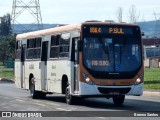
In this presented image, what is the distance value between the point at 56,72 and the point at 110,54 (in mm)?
3522

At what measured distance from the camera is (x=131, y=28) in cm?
2291

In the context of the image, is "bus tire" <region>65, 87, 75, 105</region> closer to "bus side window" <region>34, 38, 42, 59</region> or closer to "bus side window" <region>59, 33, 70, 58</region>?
"bus side window" <region>59, 33, 70, 58</region>

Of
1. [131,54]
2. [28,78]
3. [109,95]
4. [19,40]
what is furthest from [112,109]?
[19,40]

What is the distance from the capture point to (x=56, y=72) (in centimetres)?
2519

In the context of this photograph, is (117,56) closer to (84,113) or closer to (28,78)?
(84,113)

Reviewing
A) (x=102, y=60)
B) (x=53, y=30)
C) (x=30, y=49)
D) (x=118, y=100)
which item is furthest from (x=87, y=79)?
(x=30, y=49)

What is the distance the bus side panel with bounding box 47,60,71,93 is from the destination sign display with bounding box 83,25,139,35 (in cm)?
162

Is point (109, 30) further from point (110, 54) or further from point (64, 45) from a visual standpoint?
point (64, 45)

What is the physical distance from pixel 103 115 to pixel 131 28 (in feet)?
16.2

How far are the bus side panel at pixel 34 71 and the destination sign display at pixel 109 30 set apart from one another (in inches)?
228

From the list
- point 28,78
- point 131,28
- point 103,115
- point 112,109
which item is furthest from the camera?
point 28,78

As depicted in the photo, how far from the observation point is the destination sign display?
73.9 ft

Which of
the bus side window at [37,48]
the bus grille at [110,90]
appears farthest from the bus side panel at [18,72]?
the bus grille at [110,90]

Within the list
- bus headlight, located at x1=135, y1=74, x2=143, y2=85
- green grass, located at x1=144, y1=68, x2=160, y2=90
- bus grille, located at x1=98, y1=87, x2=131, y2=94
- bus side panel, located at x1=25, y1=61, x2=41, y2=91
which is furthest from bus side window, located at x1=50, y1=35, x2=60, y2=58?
green grass, located at x1=144, y1=68, x2=160, y2=90
